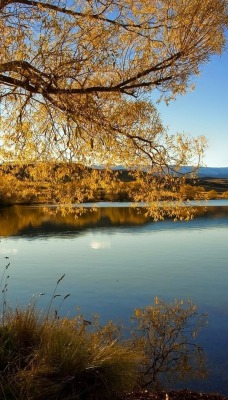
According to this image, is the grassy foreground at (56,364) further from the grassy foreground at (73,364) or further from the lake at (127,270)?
the lake at (127,270)

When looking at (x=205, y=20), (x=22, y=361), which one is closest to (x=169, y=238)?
(x=205, y=20)

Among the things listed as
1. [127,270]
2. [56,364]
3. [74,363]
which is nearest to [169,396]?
[74,363]

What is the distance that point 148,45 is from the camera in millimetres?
9453

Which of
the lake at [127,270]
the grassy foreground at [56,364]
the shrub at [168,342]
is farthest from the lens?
the lake at [127,270]

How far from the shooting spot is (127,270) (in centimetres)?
1917

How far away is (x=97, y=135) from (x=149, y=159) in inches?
60.8

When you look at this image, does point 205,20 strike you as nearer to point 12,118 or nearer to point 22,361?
point 12,118

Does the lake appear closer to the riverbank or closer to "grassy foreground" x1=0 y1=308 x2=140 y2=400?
the riverbank

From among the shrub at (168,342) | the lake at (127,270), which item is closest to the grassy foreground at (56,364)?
the shrub at (168,342)

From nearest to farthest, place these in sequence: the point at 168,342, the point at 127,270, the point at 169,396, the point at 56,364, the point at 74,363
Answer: the point at 56,364, the point at 74,363, the point at 169,396, the point at 168,342, the point at 127,270

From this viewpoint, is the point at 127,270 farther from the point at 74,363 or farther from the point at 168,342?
the point at 74,363

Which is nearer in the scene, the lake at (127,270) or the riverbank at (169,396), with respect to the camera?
the riverbank at (169,396)

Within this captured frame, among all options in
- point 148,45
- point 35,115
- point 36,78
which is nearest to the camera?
point 36,78

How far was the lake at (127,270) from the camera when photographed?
12586mm
